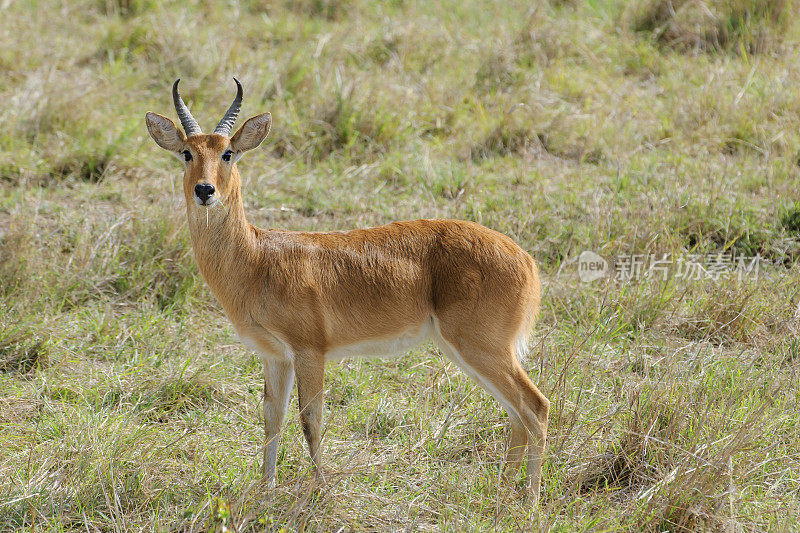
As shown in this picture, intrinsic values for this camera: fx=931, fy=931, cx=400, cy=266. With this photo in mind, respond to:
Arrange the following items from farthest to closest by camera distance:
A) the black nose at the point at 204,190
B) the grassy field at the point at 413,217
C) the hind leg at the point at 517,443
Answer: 1. the hind leg at the point at 517,443
2. the grassy field at the point at 413,217
3. the black nose at the point at 204,190

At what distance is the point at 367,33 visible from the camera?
32.8 ft

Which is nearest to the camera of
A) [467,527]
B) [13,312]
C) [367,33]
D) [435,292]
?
[467,527]

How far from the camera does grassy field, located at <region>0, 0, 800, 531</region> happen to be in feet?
14.1

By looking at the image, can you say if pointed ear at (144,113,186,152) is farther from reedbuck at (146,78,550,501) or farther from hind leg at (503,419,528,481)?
hind leg at (503,419,528,481)

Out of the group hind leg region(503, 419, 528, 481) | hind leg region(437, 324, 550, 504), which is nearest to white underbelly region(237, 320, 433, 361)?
hind leg region(437, 324, 550, 504)

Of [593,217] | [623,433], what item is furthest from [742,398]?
[593,217]

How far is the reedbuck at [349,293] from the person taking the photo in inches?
173

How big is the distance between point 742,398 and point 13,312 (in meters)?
4.32

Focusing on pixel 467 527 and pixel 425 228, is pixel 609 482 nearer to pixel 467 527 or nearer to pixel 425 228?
pixel 467 527

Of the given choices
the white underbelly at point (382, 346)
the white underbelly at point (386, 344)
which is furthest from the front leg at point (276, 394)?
the white underbelly at point (386, 344)

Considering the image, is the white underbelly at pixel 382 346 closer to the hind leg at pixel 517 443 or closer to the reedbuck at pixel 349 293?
the reedbuck at pixel 349 293

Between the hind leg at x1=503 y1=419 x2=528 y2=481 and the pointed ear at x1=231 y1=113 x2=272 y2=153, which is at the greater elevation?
the pointed ear at x1=231 y1=113 x2=272 y2=153

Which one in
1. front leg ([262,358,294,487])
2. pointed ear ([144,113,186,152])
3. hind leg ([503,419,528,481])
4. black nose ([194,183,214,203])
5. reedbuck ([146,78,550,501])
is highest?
pointed ear ([144,113,186,152])

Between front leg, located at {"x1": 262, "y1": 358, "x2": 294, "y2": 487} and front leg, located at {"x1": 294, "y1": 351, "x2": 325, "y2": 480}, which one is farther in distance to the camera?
front leg, located at {"x1": 262, "y1": 358, "x2": 294, "y2": 487}
